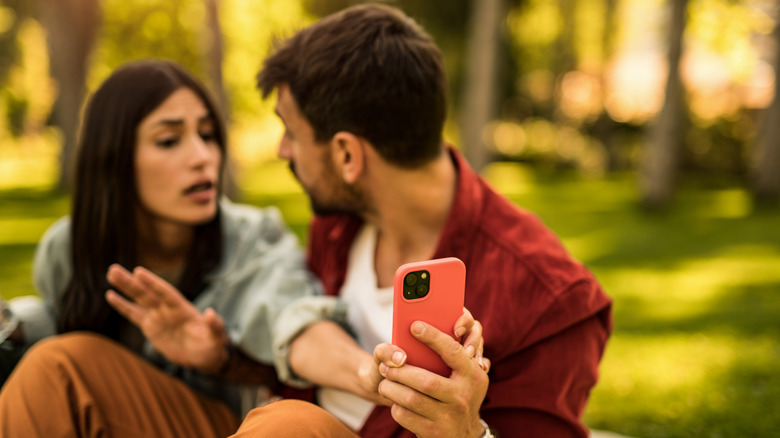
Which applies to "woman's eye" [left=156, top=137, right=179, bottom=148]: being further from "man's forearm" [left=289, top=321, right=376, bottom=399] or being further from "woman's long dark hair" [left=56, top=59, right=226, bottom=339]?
"man's forearm" [left=289, top=321, right=376, bottom=399]

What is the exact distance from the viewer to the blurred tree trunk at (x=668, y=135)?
9.53 m

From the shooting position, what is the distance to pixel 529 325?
5.63ft

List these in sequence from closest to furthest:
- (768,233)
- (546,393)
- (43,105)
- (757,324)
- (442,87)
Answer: (546,393) → (442,87) → (757,324) → (768,233) → (43,105)

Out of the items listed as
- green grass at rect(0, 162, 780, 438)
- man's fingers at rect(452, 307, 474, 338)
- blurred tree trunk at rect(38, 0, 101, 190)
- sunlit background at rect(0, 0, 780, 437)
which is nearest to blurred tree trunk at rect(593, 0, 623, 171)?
sunlit background at rect(0, 0, 780, 437)

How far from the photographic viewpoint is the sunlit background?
423 centimetres

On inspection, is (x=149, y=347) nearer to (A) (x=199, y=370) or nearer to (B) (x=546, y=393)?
(A) (x=199, y=370)

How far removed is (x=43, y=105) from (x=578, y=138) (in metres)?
21.1

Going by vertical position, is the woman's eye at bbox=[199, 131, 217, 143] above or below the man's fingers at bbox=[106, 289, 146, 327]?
above

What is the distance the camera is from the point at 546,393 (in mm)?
1697

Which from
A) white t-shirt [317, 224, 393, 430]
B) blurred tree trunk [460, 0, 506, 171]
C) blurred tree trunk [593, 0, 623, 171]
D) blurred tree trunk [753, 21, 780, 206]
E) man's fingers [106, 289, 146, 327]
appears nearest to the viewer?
white t-shirt [317, 224, 393, 430]

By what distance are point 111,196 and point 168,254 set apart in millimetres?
337

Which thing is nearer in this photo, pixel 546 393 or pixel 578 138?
pixel 546 393

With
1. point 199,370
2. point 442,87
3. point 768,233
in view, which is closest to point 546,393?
point 442,87

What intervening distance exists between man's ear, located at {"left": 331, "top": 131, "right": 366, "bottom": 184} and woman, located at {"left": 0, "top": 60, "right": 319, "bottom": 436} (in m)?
0.50
